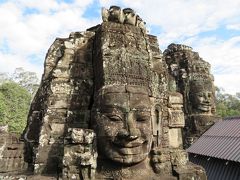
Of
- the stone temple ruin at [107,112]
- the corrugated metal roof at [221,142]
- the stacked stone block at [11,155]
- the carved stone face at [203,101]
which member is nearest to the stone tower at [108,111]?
the stone temple ruin at [107,112]

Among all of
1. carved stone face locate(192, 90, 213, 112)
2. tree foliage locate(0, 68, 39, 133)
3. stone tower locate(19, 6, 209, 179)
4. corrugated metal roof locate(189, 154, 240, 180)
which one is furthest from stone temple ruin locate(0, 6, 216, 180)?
tree foliage locate(0, 68, 39, 133)

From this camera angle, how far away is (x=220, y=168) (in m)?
8.88

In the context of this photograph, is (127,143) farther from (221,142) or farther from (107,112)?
(221,142)

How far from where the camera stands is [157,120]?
5109 millimetres

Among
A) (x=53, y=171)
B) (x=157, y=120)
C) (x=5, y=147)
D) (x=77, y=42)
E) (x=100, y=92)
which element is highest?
(x=77, y=42)

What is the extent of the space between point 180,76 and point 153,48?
6448 mm

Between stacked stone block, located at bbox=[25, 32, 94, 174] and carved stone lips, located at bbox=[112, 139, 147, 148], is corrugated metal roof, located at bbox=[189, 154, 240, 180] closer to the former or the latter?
carved stone lips, located at bbox=[112, 139, 147, 148]

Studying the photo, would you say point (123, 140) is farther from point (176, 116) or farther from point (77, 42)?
point (77, 42)

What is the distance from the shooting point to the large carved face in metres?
4.28

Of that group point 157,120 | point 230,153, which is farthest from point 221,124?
point 157,120

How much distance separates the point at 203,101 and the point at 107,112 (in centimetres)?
798

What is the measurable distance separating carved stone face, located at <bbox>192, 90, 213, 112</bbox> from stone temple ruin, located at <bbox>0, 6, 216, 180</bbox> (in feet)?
19.9

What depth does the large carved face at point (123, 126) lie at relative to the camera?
428 cm

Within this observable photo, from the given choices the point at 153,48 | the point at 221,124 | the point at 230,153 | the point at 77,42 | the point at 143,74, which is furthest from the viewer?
the point at 221,124
